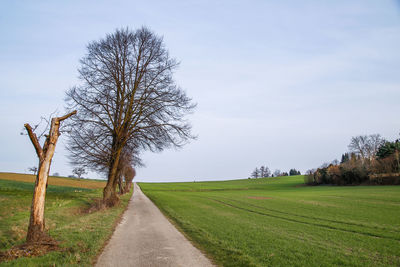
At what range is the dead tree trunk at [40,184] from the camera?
7.48 m

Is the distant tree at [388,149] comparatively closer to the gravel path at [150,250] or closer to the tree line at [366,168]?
the tree line at [366,168]

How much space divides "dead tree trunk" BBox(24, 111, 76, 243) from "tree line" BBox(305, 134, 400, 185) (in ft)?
221

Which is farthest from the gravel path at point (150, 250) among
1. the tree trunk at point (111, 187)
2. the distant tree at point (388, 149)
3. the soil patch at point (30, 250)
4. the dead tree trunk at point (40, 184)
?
the distant tree at point (388, 149)

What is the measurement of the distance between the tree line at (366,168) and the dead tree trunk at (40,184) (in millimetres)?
67427

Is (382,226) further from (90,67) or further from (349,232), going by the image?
(90,67)

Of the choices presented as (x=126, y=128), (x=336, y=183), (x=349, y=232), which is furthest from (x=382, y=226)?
(x=336, y=183)

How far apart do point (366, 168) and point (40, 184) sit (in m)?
73.0

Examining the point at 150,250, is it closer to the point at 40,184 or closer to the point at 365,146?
the point at 40,184

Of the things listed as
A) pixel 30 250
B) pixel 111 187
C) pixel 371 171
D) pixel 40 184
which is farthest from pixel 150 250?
pixel 371 171

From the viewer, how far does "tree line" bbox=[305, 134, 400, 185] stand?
57125 mm

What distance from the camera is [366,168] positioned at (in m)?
62.3

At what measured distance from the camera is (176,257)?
683cm

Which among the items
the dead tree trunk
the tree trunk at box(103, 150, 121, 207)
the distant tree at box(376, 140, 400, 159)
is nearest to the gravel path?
the dead tree trunk

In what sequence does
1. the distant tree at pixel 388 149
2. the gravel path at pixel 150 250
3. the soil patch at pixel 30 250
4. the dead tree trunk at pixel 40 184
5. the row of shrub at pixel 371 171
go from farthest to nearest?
the distant tree at pixel 388 149 < the row of shrub at pixel 371 171 < the dead tree trunk at pixel 40 184 < the soil patch at pixel 30 250 < the gravel path at pixel 150 250
